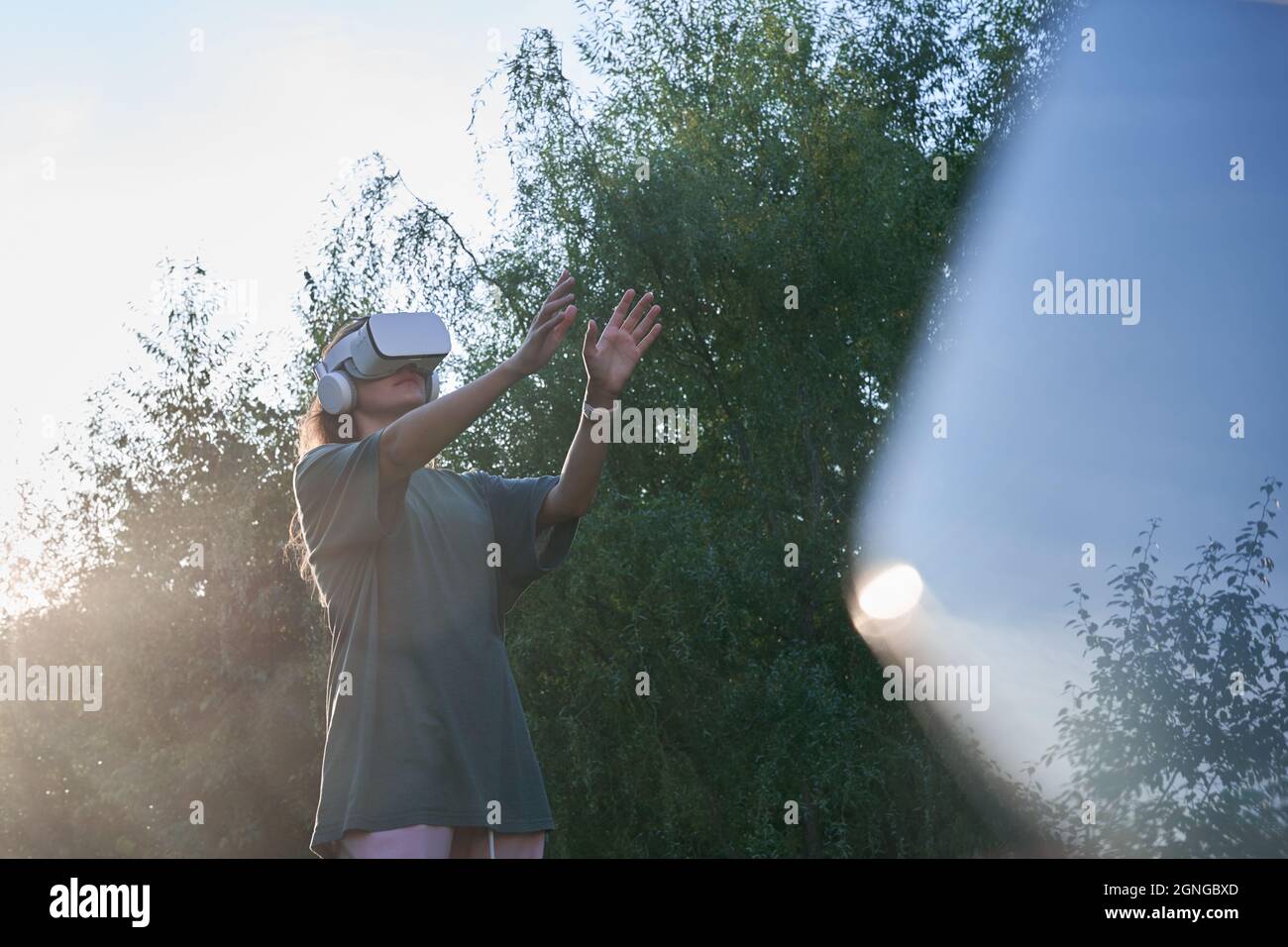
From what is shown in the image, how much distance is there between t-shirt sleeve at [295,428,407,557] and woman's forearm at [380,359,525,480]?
25mm

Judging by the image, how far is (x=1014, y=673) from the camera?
34.5 ft

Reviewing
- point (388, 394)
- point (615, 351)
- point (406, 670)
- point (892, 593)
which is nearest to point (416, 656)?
point (406, 670)

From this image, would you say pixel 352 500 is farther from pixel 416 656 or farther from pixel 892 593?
pixel 892 593

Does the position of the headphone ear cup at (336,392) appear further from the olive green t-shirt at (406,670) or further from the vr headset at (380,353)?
the olive green t-shirt at (406,670)

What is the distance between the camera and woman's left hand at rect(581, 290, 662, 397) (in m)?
2.78

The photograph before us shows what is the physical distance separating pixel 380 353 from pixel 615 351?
A: 1.58ft

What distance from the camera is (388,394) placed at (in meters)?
2.73

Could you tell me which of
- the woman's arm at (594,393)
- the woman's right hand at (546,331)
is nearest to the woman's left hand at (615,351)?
the woman's arm at (594,393)

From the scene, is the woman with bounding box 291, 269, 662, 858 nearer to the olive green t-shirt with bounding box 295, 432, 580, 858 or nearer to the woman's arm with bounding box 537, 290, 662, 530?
the olive green t-shirt with bounding box 295, 432, 580, 858

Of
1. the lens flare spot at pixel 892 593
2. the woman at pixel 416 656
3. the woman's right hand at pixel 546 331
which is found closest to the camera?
the woman at pixel 416 656

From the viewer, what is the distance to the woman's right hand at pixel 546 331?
245 cm

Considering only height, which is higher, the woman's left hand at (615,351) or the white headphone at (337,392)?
the woman's left hand at (615,351)
